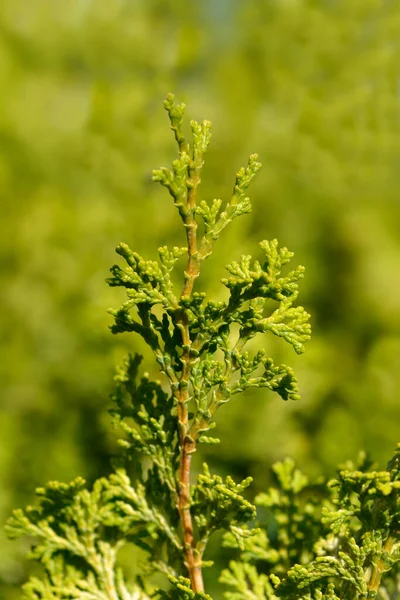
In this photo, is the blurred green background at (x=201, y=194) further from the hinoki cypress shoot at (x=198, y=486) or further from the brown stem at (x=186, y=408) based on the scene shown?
the brown stem at (x=186, y=408)

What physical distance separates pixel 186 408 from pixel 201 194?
1502 millimetres

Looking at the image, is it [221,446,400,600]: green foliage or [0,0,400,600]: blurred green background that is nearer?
[221,446,400,600]: green foliage

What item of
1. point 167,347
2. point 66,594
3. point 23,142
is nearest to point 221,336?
point 167,347

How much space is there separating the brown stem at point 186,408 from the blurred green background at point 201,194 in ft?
2.31

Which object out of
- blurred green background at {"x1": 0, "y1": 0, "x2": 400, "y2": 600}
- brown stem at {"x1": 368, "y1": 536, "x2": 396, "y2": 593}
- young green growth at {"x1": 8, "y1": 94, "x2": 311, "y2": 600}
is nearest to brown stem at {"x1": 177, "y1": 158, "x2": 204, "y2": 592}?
young green growth at {"x1": 8, "y1": 94, "x2": 311, "y2": 600}

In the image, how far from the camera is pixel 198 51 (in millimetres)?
3783

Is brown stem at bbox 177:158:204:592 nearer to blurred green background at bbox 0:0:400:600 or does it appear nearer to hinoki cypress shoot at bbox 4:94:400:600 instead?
hinoki cypress shoot at bbox 4:94:400:600

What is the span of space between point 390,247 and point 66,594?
2.56 meters

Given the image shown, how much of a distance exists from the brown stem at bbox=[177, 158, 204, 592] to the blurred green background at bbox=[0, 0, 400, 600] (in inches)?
27.7

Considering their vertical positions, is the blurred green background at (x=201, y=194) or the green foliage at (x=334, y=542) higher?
the blurred green background at (x=201, y=194)

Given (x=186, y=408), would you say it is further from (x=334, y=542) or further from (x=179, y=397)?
(x=334, y=542)

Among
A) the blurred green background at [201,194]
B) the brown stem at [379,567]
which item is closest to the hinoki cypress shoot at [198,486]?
the brown stem at [379,567]

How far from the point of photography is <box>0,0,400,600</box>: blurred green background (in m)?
1.78

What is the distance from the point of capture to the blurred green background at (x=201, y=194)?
1.78 meters
